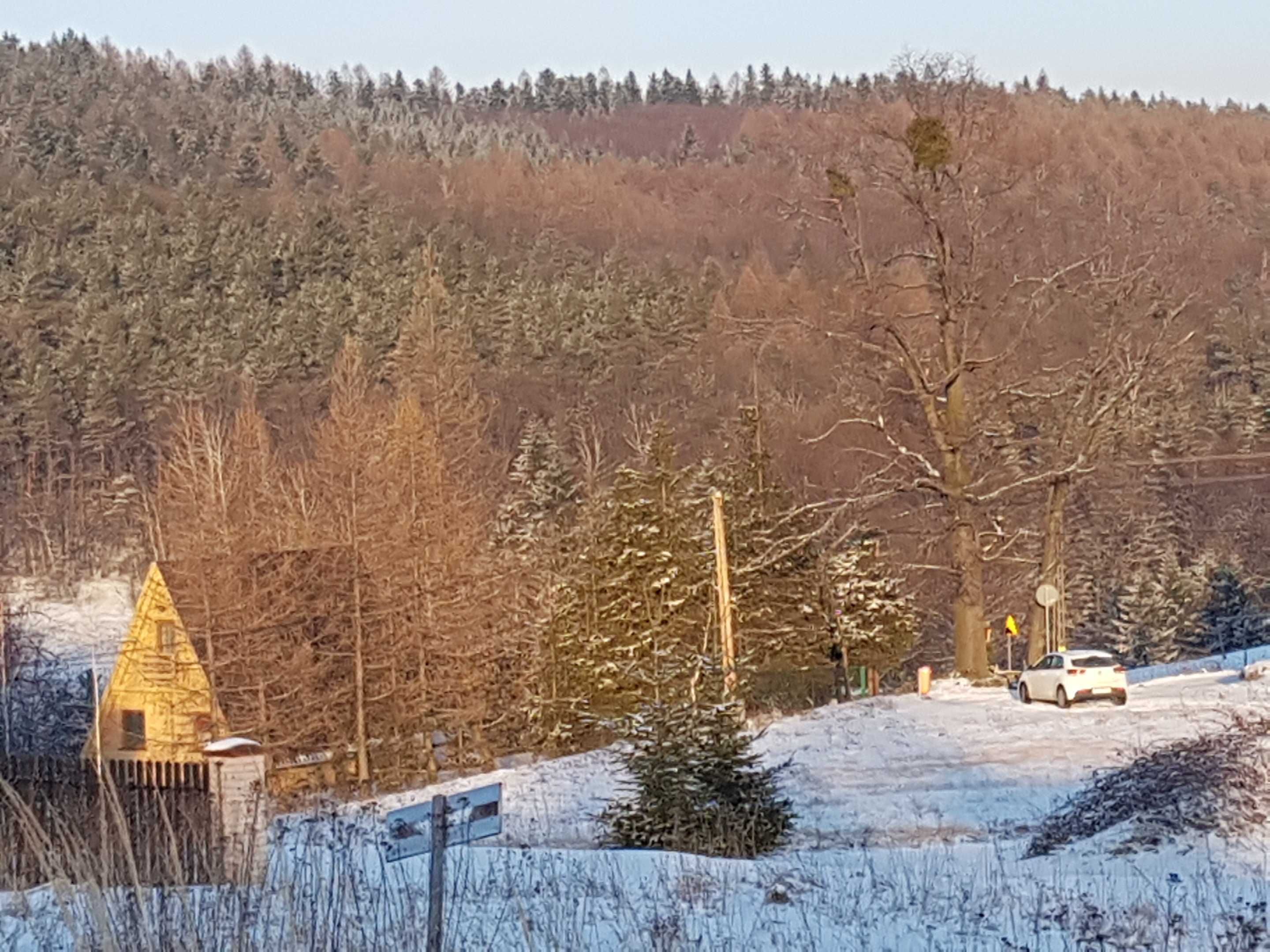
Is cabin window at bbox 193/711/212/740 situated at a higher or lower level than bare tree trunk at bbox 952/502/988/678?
lower

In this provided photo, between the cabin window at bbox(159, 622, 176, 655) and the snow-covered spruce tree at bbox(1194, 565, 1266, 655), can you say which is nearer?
the cabin window at bbox(159, 622, 176, 655)

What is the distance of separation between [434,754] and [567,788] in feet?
67.5

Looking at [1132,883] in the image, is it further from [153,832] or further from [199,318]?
[199,318]

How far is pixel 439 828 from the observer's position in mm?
6398

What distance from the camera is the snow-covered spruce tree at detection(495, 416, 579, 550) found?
220 ft

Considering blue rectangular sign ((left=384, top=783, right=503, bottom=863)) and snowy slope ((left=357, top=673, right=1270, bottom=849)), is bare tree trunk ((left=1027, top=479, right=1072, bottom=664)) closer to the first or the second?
snowy slope ((left=357, top=673, right=1270, bottom=849))

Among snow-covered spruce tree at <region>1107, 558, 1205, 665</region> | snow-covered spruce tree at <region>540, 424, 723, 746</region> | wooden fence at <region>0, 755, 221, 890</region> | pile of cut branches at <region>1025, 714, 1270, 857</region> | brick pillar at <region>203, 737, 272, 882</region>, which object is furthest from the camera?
snow-covered spruce tree at <region>1107, 558, 1205, 665</region>

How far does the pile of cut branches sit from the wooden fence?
6.67m

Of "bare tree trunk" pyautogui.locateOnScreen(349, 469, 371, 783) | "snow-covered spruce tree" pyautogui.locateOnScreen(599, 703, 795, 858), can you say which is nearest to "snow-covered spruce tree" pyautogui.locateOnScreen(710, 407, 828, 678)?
"bare tree trunk" pyautogui.locateOnScreen(349, 469, 371, 783)

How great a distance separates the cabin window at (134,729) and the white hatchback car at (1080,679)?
23.8 m

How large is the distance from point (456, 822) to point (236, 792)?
6.15 meters

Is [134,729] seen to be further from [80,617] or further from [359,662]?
[80,617]

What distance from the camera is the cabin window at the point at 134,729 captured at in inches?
1586

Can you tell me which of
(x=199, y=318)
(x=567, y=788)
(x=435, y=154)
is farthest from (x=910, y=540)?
(x=435, y=154)
